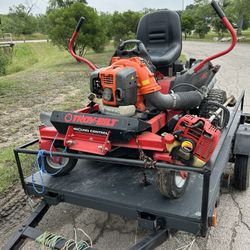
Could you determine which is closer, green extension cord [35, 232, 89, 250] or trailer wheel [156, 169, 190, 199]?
green extension cord [35, 232, 89, 250]

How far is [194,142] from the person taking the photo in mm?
2365

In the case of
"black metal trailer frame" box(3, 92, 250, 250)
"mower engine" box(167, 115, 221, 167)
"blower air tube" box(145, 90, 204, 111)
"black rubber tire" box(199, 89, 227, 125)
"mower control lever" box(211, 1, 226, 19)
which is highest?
"mower control lever" box(211, 1, 226, 19)

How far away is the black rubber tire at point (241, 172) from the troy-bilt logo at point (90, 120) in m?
1.53

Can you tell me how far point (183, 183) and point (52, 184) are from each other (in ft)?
3.87

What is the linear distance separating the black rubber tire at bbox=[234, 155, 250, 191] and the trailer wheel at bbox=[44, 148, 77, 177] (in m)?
1.70

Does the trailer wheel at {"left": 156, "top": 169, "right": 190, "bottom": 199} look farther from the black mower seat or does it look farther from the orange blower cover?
the black mower seat

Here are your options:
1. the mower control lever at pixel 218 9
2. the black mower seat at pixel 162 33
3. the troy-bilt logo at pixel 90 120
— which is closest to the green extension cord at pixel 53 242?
the troy-bilt logo at pixel 90 120

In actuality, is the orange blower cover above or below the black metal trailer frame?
above

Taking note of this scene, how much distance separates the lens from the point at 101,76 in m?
3.00

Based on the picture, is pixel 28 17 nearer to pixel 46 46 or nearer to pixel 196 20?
pixel 46 46

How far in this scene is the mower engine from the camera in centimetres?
235

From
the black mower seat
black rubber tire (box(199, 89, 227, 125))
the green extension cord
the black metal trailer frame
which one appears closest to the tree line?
the black mower seat

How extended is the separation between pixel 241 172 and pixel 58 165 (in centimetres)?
191

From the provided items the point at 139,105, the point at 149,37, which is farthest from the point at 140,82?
the point at 149,37
